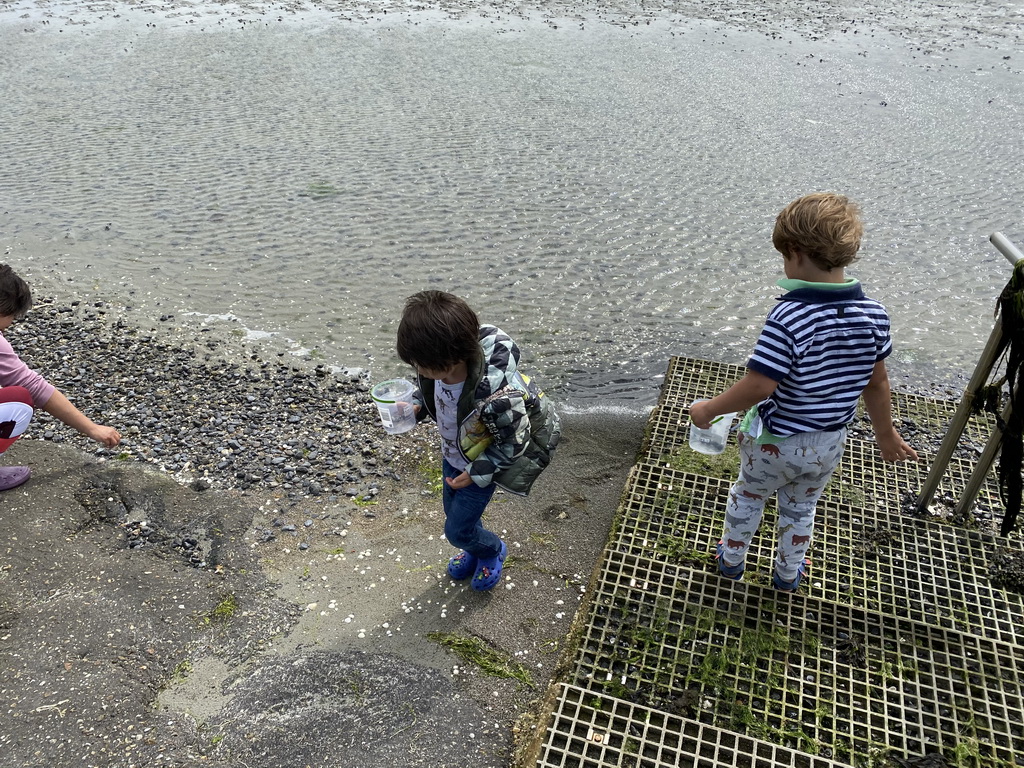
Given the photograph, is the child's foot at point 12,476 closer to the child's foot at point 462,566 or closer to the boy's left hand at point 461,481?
the child's foot at point 462,566

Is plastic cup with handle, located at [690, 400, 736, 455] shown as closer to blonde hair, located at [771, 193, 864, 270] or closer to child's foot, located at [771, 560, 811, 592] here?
child's foot, located at [771, 560, 811, 592]

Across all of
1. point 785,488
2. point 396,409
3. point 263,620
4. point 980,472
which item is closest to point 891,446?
point 785,488

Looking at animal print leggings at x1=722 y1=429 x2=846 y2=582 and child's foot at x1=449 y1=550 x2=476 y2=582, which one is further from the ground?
animal print leggings at x1=722 y1=429 x2=846 y2=582

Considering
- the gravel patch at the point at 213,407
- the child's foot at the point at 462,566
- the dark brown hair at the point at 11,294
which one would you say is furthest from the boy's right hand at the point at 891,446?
the dark brown hair at the point at 11,294

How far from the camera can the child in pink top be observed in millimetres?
3799

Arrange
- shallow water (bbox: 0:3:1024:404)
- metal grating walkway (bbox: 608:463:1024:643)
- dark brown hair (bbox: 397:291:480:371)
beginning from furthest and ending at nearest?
shallow water (bbox: 0:3:1024:404), metal grating walkway (bbox: 608:463:1024:643), dark brown hair (bbox: 397:291:480:371)

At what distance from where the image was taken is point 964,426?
11.3 feet

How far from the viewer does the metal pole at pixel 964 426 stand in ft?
10.2

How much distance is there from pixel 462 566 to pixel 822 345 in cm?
191

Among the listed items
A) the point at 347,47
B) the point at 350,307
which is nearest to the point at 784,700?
the point at 350,307

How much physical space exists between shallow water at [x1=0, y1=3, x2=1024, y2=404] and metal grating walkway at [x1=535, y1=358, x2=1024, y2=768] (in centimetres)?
178

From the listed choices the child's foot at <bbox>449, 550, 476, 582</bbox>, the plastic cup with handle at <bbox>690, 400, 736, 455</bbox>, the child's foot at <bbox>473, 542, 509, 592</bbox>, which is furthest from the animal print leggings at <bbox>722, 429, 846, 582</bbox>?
the child's foot at <bbox>449, 550, 476, 582</bbox>

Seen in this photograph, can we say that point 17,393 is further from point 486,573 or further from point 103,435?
point 486,573

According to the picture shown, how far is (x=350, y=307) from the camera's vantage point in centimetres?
609
